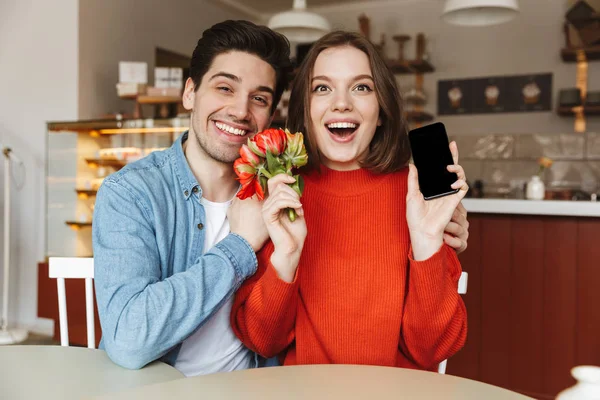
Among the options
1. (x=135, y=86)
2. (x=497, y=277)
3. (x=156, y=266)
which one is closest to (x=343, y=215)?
(x=156, y=266)

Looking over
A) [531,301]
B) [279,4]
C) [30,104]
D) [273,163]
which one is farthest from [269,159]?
[279,4]

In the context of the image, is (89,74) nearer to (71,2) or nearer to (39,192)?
(71,2)

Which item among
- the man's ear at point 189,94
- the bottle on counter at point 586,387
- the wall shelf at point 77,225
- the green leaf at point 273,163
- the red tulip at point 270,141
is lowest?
the wall shelf at point 77,225

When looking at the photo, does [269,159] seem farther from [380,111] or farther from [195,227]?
[380,111]

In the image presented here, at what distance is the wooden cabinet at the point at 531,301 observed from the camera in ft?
9.71

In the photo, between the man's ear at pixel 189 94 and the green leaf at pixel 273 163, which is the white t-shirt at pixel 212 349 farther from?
the man's ear at pixel 189 94

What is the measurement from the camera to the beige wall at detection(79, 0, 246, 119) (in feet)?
16.3

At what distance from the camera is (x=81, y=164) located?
13.9ft

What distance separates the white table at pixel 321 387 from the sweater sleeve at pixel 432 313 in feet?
1.14

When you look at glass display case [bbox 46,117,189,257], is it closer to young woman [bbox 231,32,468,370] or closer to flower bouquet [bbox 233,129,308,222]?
young woman [bbox 231,32,468,370]

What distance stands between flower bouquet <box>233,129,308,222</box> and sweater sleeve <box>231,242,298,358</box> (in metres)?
0.16

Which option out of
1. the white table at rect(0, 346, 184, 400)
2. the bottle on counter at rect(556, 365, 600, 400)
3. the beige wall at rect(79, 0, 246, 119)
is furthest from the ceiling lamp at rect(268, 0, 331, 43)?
the bottle on counter at rect(556, 365, 600, 400)

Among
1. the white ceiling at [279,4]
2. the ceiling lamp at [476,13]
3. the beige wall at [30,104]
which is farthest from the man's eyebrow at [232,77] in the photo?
the white ceiling at [279,4]

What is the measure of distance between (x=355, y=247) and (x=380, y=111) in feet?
1.26
